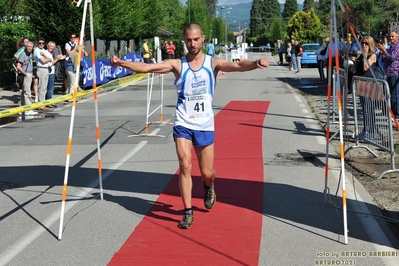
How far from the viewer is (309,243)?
6336 millimetres

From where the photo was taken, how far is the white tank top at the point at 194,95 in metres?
6.88

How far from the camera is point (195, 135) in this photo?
691 cm

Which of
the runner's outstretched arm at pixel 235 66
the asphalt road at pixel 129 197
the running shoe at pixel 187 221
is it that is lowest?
the asphalt road at pixel 129 197

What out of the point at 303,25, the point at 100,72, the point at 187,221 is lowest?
the point at 187,221

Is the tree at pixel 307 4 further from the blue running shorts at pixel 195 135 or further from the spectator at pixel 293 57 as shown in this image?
the blue running shorts at pixel 195 135

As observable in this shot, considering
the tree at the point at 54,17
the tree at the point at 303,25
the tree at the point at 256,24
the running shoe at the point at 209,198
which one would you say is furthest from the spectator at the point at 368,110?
the tree at the point at 256,24

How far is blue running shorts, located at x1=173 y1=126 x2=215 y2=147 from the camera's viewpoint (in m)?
6.88

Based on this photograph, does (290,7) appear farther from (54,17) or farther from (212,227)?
(212,227)

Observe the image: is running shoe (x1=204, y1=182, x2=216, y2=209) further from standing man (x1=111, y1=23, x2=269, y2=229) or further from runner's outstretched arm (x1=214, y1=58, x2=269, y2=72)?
runner's outstretched arm (x1=214, y1=58, x2=269, y2=72)

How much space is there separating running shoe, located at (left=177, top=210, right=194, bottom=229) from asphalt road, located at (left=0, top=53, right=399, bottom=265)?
518 mm

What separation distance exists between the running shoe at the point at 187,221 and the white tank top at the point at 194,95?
866mm

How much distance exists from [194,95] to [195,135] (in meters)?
0.40

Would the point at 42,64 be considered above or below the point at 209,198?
above

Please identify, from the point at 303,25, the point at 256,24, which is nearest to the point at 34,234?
the point at 303,25
